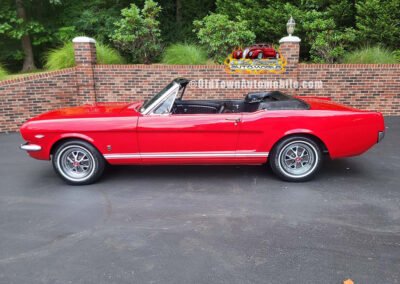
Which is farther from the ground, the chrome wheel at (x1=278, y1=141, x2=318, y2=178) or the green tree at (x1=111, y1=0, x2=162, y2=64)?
the green tree at (x1=111, y1=0, x2=162, y2=64)

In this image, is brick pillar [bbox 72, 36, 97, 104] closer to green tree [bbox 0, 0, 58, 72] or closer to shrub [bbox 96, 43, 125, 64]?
shrub [bbox 96, 43, 125, 64]

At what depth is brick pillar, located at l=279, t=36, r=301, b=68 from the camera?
29.2 feet

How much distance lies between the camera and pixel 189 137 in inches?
174

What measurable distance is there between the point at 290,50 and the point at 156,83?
3783 mm

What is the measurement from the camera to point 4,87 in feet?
26.3

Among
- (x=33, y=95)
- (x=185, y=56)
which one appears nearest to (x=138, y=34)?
(x=185, y=56)

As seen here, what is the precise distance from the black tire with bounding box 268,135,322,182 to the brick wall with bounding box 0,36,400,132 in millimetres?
4816

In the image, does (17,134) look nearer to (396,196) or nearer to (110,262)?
(110,262)

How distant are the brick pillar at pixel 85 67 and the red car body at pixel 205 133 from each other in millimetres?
4348

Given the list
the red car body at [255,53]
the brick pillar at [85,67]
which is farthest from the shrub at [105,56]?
the red car body at [255,53]

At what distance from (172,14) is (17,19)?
732 cm

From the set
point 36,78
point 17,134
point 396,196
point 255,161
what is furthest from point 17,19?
point 396,196

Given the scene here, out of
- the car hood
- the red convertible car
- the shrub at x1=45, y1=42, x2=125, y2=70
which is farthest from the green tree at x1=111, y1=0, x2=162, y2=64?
the red convertible car

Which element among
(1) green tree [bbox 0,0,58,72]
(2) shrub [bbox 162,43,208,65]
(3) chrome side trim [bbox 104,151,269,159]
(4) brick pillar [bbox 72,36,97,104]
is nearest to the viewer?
(3) chrome side trim [bbox 104,151,269,159]
